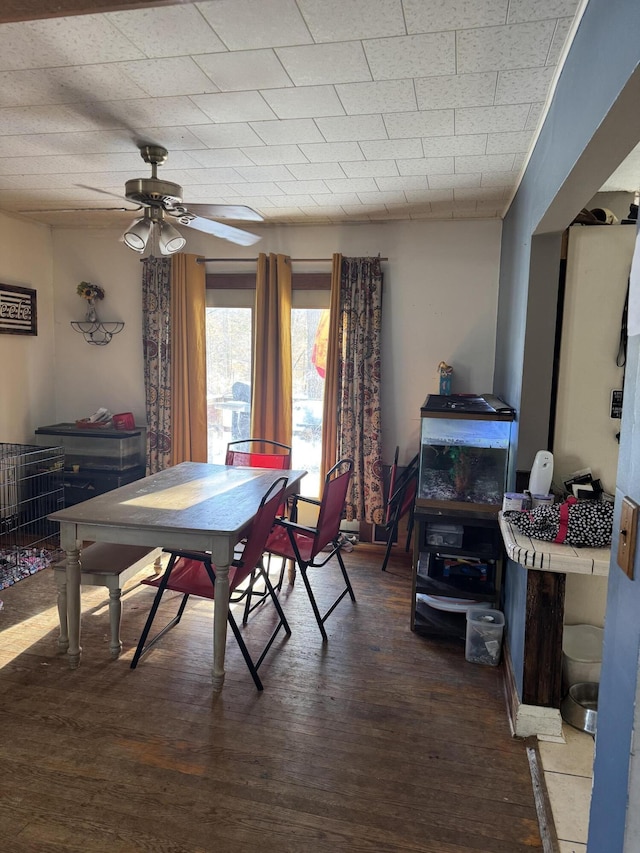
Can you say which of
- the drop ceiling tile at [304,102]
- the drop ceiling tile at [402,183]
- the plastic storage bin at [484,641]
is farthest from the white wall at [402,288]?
the drop ceiling tile at [304,102]

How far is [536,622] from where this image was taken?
7.04 ft

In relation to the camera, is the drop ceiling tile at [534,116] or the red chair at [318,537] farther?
the red chair at [318,537]

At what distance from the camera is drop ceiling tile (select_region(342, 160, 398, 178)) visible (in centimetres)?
296

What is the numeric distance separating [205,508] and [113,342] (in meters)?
2.69

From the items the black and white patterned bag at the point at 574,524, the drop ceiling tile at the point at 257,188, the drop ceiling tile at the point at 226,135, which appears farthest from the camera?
the drop ceiling tile at the point at 257,188

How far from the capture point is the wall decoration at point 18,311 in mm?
4203

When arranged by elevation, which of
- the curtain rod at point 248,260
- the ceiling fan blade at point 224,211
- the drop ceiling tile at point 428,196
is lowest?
the ceiling fan blade at point 224,211

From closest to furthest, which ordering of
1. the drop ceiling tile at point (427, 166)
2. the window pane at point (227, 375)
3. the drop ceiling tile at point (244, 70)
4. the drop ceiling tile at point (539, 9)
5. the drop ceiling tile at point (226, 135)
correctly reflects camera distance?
the drop ceiling tile at point (539, 9) < the drop ceiling tile at point (244, 70) < the drop ceiling tile at point (226, 135) < the drop ceiling tile at point (427, 166) < the window pane at point (227, 375)

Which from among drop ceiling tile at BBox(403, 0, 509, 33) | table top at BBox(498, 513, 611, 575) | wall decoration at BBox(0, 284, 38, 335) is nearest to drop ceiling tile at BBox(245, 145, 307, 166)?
drop ceiling tile at BBox(403, 0, 509, 33)

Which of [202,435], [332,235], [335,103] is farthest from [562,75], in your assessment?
[202,435]

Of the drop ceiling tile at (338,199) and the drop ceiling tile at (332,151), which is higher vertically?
the drop ceiling tile at (338,199)

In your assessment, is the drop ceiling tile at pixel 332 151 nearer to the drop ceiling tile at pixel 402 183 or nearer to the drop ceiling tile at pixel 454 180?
the drop ceiling tile at pixel 402 183

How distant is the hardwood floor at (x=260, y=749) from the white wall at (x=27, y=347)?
198cm

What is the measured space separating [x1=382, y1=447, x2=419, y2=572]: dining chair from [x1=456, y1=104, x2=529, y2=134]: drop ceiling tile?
2234 millimetres
